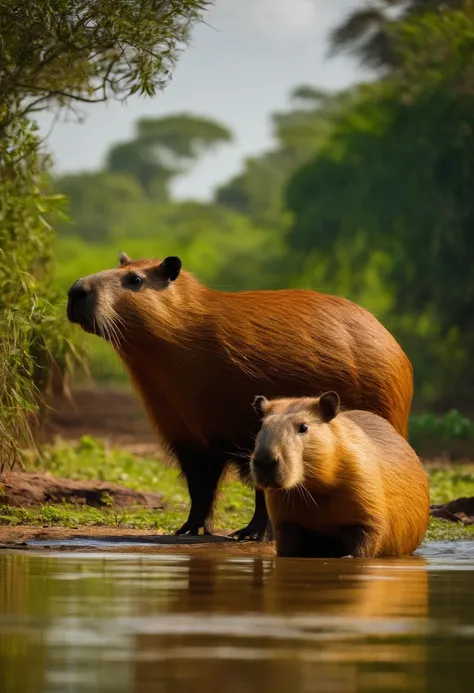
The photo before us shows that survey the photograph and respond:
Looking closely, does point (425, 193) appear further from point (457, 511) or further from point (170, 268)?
point (170, 268)

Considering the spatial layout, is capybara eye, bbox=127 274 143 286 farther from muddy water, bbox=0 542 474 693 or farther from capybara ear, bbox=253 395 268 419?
muddy water, bbox=0 542 474 693

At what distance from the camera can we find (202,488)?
1055cm

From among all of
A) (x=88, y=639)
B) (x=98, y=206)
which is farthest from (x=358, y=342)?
(x=98, y=206)

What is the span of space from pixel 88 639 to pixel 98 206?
77246 millimetres

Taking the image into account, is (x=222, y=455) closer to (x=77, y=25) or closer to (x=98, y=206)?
(x=77, y=25)

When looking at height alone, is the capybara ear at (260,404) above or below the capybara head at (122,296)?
below

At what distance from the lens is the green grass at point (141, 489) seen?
36.3 feet

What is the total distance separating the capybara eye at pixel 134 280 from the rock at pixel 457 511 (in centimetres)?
336

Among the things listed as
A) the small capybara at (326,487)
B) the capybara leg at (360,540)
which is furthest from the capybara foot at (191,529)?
the capybara leg at (360,540)

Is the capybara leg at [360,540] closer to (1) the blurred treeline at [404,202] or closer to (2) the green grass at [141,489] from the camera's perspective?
(2) the green grass at [141,489]

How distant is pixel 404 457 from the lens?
388 inches

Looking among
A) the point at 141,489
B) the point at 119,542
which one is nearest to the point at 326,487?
the point at 119,542

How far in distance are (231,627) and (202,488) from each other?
205 inches

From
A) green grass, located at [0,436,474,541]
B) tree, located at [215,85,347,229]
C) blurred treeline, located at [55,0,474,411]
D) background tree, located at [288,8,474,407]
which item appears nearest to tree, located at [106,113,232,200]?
tree, located at [215,85,347,229]
